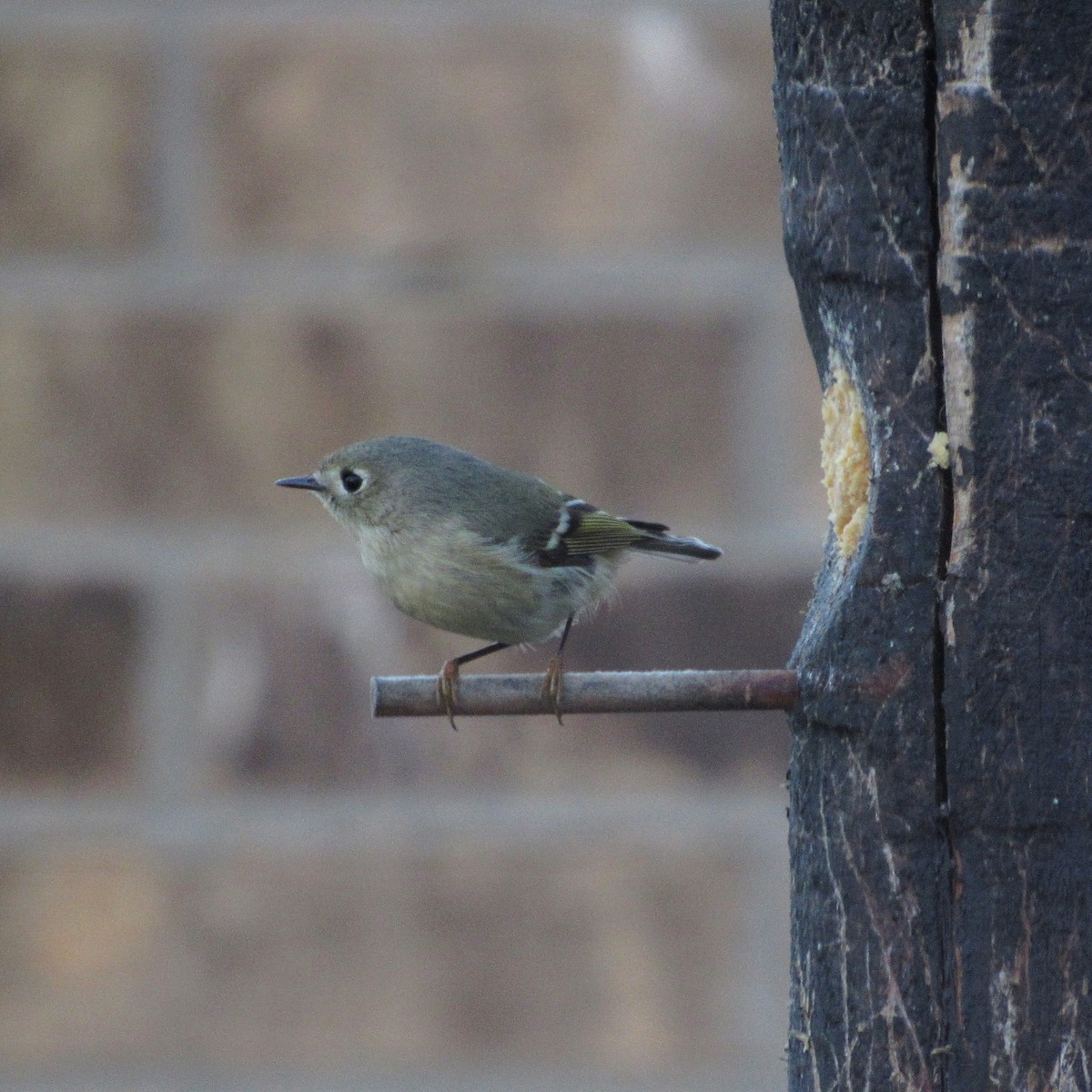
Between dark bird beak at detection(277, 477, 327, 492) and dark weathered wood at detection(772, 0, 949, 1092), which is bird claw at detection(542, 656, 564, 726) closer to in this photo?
dark weathered wood at detection(772, 0, 949, 1092)

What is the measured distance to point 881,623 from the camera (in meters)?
1.18

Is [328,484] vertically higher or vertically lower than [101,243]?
lower

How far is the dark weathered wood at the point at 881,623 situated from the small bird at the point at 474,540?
0.50 meters

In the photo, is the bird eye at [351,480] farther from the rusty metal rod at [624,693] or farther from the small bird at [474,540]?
the rusty metal rod at [624,693]

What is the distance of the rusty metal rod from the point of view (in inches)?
47.6

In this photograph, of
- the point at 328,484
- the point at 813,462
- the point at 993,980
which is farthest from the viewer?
Result: the point at 813,462

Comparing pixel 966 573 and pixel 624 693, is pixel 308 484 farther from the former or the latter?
pixel 966 573

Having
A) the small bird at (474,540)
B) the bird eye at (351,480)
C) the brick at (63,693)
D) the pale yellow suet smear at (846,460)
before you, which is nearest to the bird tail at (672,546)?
the small bird at (474,540)

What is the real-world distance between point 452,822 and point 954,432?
1.30 meters

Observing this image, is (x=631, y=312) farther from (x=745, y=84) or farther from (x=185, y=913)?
(x=185, y=913)

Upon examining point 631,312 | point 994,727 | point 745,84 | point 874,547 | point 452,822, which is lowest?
point 452,822

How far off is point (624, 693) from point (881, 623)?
0.16m

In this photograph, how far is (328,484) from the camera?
1885mm

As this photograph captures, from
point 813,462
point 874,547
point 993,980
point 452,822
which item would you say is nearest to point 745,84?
point 813,462
